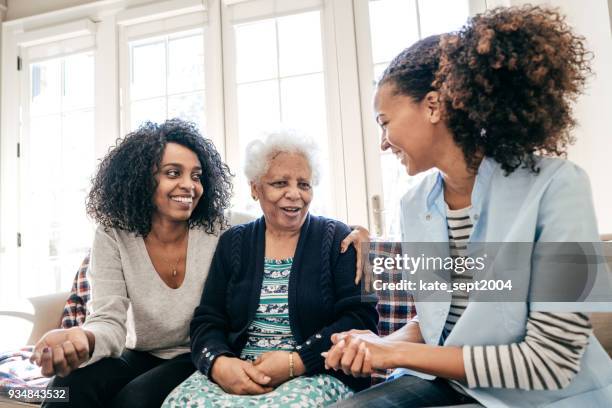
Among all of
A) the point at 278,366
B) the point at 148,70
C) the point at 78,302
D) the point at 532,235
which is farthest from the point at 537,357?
the point at 148,70

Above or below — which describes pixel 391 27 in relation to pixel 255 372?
above

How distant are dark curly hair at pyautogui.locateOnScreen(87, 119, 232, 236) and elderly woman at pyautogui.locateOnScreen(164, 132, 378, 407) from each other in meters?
0.15

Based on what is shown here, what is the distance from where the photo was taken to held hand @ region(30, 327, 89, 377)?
110cm

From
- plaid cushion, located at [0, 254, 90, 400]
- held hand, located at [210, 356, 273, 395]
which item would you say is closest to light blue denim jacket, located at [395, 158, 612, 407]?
held hand, located at [210, 356, 273, 395]

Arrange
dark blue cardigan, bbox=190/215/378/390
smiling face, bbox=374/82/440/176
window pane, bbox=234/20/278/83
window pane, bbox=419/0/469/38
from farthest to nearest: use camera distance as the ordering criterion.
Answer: window pane, bbox=234/20/278/83, window pane, bbox=419/0/469/38, dark blue cardigan, bbox=190/215/378/390, smiling face, bbox=374/82/440/176

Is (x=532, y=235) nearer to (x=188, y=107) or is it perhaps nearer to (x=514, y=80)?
(x=514, y=80)

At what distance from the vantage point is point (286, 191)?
1.37 meters

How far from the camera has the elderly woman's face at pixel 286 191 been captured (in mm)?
1365

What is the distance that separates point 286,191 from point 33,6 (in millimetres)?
3081

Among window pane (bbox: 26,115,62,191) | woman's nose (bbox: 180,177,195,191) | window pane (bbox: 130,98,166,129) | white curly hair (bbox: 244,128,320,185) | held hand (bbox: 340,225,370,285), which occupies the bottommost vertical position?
held hand (bbox: 340,225,370,285)

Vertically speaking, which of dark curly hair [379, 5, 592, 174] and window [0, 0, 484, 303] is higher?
window [0, 0, 484, 303]

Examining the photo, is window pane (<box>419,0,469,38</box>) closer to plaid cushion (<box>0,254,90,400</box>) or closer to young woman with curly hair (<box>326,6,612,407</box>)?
young woman with curly hair (<box>326,6,612,407</box>)

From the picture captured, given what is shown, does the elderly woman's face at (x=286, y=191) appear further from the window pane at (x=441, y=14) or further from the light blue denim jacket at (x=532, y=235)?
the window pane at (x=441, y=14)

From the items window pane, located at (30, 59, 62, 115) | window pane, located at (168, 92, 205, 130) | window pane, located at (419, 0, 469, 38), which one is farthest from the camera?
window pane, located at (30, 59, 62, 115)
